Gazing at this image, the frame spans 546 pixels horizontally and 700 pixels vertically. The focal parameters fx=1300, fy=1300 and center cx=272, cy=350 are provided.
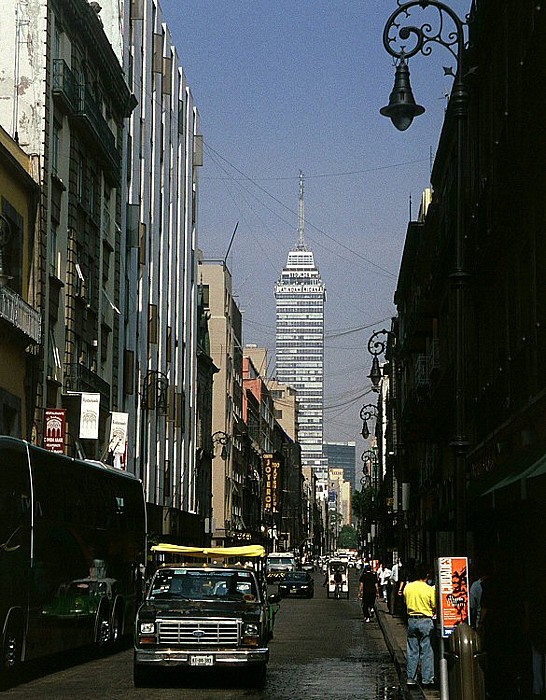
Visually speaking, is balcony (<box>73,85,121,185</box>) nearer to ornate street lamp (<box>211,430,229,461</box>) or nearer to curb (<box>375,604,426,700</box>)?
curb (<box>375,604,426,700</box>)

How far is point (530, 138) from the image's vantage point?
17938 millimetres

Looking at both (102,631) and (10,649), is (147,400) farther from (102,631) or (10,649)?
(10,649)

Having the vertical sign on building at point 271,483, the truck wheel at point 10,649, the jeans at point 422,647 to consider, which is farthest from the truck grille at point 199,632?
the vertical sign on building at point 271,483

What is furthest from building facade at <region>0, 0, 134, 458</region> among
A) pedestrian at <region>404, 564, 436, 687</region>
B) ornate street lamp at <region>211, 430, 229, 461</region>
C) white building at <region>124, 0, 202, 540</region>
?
ornate street lamp at <region>211, 430, 229, 461</region>

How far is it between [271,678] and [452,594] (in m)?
8.08

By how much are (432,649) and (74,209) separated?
2729 cm

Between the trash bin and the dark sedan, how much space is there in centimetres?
5476

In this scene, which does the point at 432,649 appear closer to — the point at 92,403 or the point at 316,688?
the point at 316,688

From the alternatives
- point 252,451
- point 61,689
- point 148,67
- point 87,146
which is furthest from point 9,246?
point 252,451

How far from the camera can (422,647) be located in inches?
755

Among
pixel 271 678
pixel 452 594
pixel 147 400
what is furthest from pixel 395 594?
pixel 452 594

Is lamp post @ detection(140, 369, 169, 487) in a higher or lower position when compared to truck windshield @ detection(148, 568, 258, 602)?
higher

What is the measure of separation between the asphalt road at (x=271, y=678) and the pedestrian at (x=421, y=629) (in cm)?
52

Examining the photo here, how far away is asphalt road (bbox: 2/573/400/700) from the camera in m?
18.8
